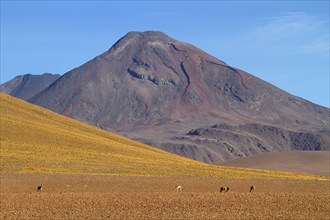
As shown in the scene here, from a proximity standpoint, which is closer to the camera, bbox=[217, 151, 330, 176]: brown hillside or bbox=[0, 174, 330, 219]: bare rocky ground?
bbox=[0, 174, 330, 219]: bare rocky ground

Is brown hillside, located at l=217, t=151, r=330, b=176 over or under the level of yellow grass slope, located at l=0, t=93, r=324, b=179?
under

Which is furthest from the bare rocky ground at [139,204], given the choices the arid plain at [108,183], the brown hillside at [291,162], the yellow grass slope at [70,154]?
the brown hillside at [291,162]

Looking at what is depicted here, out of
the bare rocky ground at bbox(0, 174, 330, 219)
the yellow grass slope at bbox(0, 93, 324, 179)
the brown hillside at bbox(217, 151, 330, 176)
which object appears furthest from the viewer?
the brown hillside at bbox(217, 151, 330, 176)

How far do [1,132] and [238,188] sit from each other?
35140 mm

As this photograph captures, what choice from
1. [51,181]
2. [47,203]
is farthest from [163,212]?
[51,181]

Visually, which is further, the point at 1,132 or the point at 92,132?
the point at 92,132

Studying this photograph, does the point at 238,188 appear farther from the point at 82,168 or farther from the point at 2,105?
the point at 2,105

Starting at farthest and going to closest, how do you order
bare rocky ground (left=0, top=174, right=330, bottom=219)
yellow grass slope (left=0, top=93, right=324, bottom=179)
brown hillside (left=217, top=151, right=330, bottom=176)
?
brown hillside (left=217, top=151, right=330, bottom=176), yellow grass slope (left=0, top=93, right=324, bottom=179), bare rocky ground (left=0, top=174, right=330, bottom=219)

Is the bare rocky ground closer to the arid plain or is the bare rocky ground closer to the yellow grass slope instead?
the arid plain

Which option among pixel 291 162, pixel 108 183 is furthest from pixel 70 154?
pixel 291 162

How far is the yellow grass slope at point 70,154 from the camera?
210 feet

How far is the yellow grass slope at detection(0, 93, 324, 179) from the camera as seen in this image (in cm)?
6406

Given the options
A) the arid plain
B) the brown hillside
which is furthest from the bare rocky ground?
the brown hillside

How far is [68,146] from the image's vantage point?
77750mm
